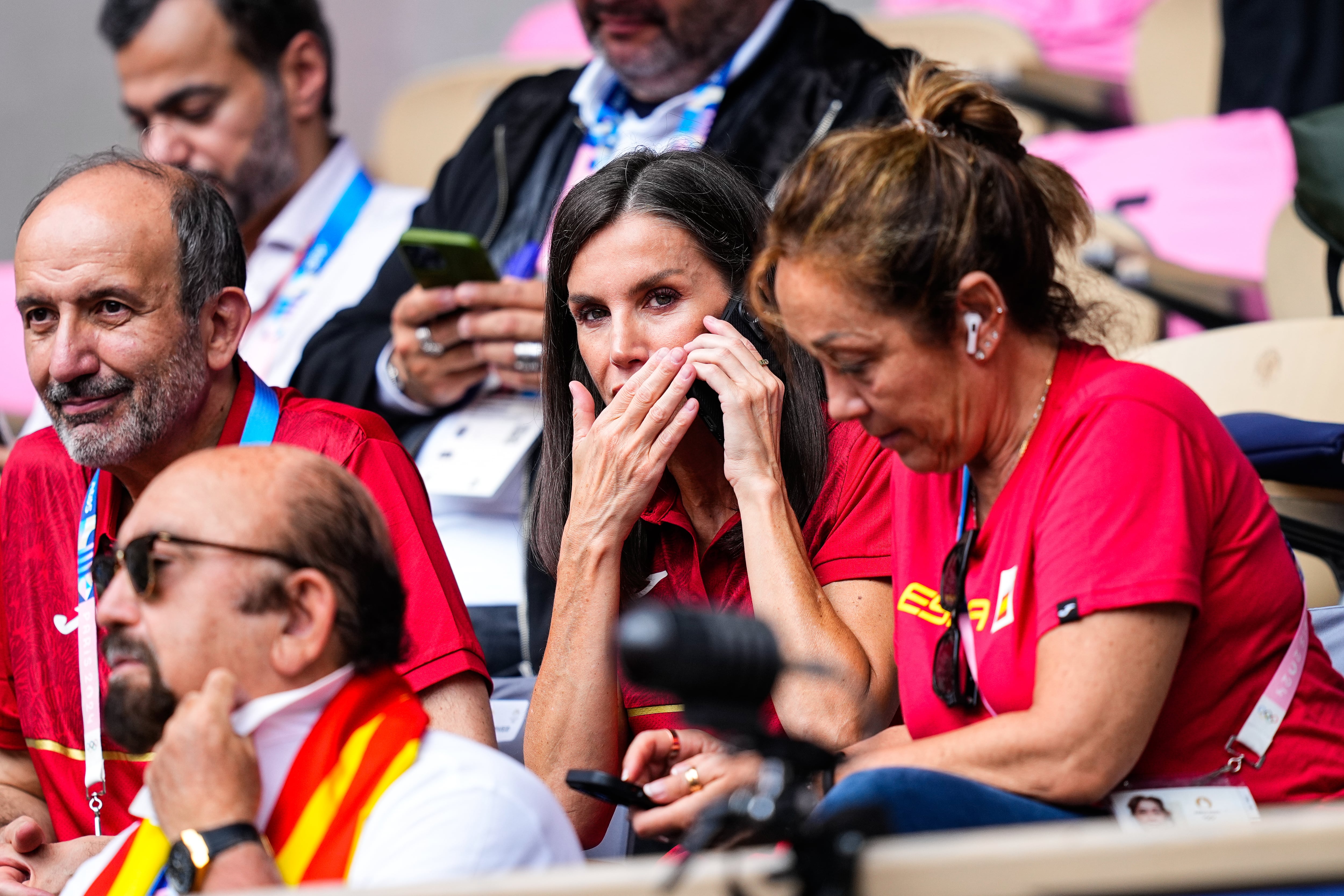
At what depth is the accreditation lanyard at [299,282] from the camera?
340 cm

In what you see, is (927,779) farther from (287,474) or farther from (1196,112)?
(1196,112)

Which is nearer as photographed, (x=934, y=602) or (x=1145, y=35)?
(x=934, y=602)

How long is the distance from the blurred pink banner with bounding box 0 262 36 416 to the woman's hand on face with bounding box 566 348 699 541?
2449mm

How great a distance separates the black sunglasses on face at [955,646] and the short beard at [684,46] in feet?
5.49

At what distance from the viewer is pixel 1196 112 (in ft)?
15.7

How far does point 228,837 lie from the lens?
130 centimetres

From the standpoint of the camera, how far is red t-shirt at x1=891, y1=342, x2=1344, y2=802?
1.48 meters

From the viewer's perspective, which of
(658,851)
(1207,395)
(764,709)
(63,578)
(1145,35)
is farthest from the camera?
(1145,35)

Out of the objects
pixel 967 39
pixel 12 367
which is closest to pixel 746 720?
pixel 12 367

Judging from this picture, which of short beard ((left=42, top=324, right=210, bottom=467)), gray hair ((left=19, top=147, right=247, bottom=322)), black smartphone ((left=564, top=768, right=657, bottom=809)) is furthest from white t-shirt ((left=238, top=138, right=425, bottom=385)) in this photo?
black smartphone ((left=564, top=768, right=657, bottom=809))

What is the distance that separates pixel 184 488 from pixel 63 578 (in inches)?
33.0

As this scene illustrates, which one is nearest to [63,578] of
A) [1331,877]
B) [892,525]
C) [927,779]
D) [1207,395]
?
[892,525]

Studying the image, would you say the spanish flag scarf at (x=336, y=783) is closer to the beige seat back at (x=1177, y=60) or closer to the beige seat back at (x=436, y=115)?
the beige seat back at (x=436, y=115)

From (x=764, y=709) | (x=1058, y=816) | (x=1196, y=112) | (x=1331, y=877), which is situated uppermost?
(x=1331, y=877)
